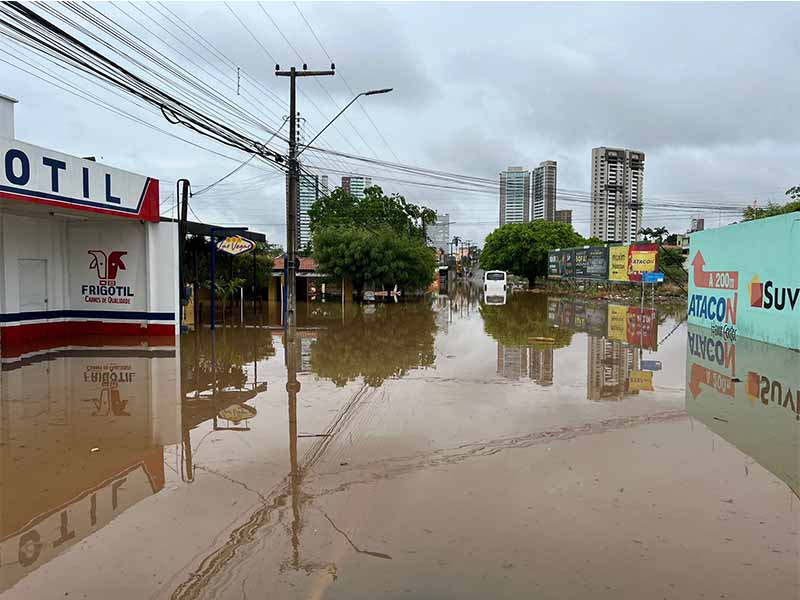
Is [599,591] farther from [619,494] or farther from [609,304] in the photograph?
[609,304]

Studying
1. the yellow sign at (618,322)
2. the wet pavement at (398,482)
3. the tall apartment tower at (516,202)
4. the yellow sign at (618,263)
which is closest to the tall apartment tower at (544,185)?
the tall apartment tower at (516,202)

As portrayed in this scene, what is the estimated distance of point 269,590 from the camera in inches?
165

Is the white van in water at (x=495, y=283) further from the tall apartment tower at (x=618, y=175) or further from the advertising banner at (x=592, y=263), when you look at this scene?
the tall apartment tower at (x=618, y=175)

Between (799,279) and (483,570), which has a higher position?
(799,279)

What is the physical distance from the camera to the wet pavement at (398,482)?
4406 millimetres

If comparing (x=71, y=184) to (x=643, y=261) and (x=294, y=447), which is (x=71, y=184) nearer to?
(x=294, y=447)

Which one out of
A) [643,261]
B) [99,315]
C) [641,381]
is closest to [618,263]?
[643,261]

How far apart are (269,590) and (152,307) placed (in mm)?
14956

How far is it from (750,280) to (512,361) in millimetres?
7790

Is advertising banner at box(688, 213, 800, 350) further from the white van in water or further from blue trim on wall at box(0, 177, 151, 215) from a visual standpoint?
the white van in water

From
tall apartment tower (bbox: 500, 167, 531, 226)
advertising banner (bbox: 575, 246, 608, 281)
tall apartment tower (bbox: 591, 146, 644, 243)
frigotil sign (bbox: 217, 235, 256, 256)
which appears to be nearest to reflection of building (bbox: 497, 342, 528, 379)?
frigotil sign (bbox: 217, 235, 256, 256)

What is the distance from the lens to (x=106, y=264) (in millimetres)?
18031

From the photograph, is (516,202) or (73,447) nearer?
(73,447)

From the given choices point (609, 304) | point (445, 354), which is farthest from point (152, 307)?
point (609, 304)
